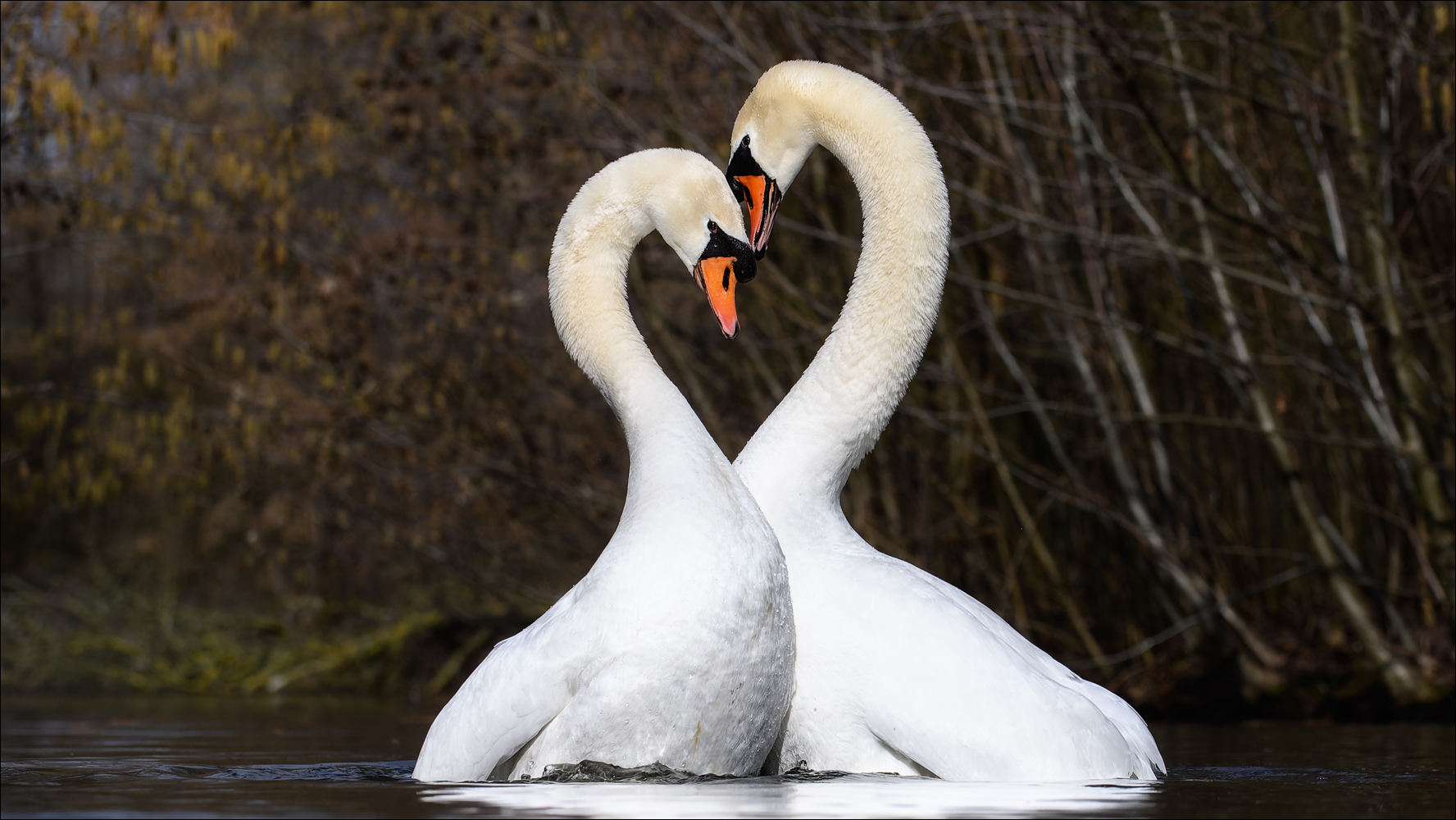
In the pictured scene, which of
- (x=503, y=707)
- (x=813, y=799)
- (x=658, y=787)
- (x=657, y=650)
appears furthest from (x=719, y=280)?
(x=813, y=799)

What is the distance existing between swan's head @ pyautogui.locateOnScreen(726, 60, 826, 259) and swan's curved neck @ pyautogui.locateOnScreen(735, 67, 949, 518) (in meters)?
0.01

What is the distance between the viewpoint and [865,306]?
221 inches

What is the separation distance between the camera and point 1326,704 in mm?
9188

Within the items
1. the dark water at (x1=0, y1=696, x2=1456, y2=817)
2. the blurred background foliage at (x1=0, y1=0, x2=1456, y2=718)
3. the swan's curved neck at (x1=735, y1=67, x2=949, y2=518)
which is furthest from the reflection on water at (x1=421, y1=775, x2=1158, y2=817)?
the blurred background foliage at (x1=0, y1=0, x2=1456, y2=718)

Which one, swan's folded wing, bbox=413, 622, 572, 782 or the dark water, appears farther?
swan's folded wing, bbox=413, 622, 572, 782

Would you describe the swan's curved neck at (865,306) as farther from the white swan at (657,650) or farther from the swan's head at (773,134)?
the white swan at (657,650)

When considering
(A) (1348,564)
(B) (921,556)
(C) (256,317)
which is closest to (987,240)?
(B) (921,556)

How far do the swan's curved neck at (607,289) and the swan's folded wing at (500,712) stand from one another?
73 cm

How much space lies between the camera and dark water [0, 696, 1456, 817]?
148 inches

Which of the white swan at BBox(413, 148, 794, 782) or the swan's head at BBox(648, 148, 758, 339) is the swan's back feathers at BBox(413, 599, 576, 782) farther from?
the swan's head at BBox(648, 148, 758, 339)

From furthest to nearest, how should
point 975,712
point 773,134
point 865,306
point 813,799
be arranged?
1. point 773,134
2. point 865,306
3. point 975,712
4. point 813,799

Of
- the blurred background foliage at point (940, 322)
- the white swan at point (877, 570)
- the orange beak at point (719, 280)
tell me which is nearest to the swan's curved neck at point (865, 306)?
the white swan at point (877, 570)

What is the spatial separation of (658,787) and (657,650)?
0.34 m

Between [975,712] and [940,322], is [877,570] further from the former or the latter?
[940,322]
